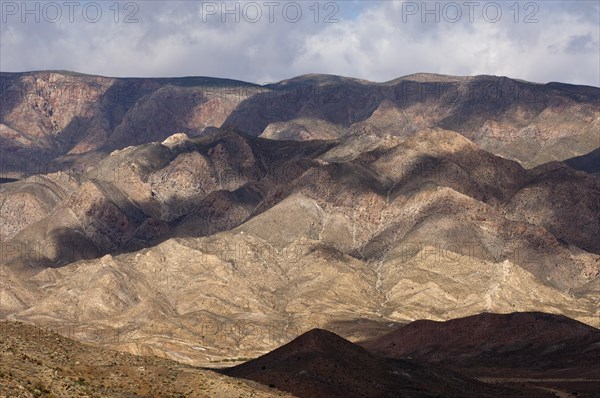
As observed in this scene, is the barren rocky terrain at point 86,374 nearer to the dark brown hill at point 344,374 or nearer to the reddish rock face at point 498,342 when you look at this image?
the dark brown hill at point 344,374

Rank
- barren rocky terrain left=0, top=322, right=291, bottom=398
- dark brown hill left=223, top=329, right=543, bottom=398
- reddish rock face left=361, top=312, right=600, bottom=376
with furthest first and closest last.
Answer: reddish rock face left=361, top=312, right=600, bottom=376
dark brown hill left=223, top=329, right=543, bottom=398
barren rocky terrain left=0, top=322, right=291, bottom=398

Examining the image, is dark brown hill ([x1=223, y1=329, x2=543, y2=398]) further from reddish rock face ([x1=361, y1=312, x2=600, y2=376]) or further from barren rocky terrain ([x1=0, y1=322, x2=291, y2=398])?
reddish rock face ([x1=361, y1=312, x2=600, y2=376])

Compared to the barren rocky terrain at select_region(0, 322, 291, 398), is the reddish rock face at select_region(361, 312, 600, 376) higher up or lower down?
lower down

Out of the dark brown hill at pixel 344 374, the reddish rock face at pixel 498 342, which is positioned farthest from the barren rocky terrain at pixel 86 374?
the reddish rock face at pixel 498 342

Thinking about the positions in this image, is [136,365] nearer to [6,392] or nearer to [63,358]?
[63,358]

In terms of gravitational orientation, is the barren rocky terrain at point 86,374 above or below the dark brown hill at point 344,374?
above

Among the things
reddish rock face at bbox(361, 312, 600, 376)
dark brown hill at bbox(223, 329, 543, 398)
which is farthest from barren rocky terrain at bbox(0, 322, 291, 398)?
reddish rock face at bbox(361, 312, 600, 376)

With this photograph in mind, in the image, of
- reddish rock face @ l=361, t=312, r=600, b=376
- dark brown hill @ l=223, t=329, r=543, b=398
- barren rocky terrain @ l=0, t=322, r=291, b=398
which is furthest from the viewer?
reddish rock face @ l=361, t=312, r=600, b=376

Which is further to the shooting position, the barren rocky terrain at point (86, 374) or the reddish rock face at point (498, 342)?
the reddish rock face at point (498, 342)

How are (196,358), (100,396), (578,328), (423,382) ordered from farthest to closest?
(196,358) < (578,328) < (423,382) < (100,396)

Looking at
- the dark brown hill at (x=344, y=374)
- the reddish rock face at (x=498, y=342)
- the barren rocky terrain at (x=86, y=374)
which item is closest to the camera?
the barren rocky terrain at (x=86, y=374)

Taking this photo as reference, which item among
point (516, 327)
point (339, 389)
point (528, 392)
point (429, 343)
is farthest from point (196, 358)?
point (339, 389)
